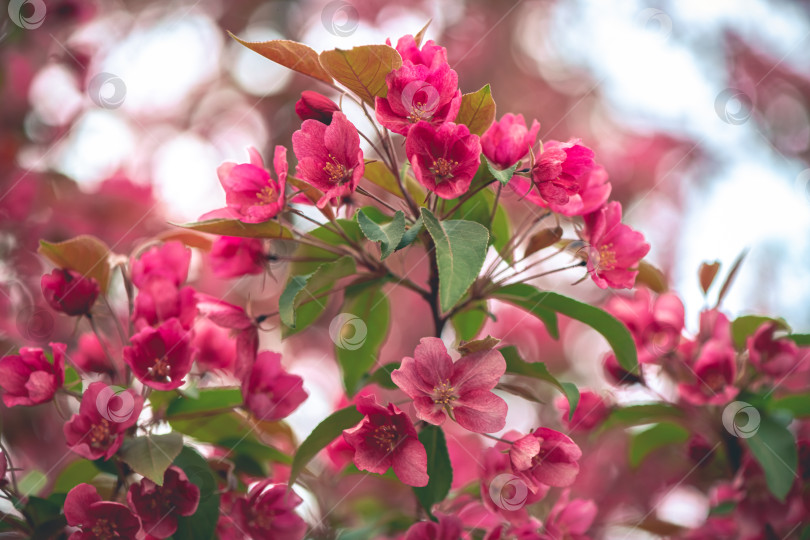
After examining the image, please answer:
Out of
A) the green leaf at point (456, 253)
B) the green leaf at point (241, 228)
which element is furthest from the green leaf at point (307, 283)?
the green leaf at point (456, 253)

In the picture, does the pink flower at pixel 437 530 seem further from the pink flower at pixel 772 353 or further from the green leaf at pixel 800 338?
the green leaf at pixel 800 338

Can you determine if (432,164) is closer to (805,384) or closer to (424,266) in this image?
(805,384)

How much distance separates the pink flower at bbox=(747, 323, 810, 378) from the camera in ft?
4.50

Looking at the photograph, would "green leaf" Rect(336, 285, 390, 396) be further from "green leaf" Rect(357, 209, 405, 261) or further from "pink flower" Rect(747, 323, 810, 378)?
"pink flower" Rect(747, 323, 810, 378)

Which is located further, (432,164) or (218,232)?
(218,232)

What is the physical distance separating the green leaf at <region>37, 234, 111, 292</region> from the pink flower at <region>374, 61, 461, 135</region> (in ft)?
2.11

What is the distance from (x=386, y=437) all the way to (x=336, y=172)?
0.43 meters

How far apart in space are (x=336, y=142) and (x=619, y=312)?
816 millimetres

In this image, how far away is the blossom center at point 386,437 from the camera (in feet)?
3.42

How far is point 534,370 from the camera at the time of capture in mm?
1154

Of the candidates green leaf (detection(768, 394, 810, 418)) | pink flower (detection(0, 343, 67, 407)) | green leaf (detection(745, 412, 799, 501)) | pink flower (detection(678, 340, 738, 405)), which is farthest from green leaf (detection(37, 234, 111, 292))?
green leaf (detection(768, 394, 810, 418))

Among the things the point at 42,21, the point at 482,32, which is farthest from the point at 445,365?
the point at 482,32

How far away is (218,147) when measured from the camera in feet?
12.1

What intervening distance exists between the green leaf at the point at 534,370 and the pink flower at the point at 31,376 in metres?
0.79
